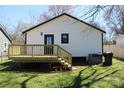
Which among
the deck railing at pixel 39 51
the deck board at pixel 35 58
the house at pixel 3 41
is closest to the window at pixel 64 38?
the deck railing at pixel 39 51

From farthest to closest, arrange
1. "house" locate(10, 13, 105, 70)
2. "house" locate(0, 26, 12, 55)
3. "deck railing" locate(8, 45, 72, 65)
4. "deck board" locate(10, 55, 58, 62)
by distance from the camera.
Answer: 1. "house" locate(0, 26, 12, 55)
2. "house" locate(10, 13, 105, 70)
3. "deck railing" locate(8, 45, 72, 65)
4. "deck board" locate(10, 55, 58, 62)

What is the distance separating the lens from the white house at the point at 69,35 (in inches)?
1037

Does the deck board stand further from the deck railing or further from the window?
the window

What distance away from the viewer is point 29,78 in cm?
1681

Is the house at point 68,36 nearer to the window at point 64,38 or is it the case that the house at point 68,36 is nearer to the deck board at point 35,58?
the window at point 64,38

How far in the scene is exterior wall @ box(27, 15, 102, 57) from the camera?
26.3m

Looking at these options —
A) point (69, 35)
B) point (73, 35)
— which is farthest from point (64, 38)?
point (73, 35)

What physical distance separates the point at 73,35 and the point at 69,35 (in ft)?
1.14

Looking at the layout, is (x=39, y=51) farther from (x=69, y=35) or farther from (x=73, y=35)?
(x=73, y=35)

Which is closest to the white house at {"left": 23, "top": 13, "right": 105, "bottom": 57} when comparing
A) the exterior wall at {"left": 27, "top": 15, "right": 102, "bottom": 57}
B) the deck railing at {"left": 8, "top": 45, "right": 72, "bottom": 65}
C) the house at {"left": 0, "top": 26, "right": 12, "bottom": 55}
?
the exterior wall at {"left": 27, "top": 15, "right": 102, "bottom": 57}

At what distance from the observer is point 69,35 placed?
26422 mm

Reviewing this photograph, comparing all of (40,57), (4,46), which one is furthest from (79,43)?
(4,46)

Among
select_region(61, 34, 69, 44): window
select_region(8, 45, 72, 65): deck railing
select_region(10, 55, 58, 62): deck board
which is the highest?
select_region(61, 34, 69, 44): window

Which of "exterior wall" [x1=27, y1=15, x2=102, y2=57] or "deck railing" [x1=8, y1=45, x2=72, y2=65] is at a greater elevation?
"exterior wall" [x1=27, y1=15, x2=102, y2=57]
